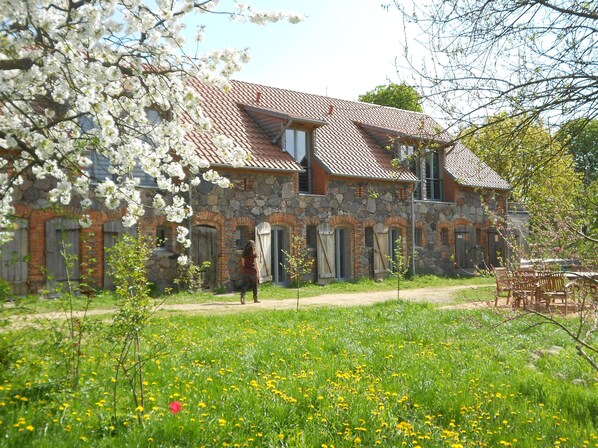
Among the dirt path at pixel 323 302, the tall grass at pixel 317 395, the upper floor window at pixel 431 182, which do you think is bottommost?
the tall grass at pixel 317 395

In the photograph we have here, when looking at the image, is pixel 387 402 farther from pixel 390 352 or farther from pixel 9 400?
pixel 9 400

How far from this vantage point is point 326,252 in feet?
64.6

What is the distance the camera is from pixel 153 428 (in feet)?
14.2

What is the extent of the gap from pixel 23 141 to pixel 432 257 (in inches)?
774

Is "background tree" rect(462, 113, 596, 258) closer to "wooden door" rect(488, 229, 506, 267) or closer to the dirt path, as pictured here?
the dirt path

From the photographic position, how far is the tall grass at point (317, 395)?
14.5ft

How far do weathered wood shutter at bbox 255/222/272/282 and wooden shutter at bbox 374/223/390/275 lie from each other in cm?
496

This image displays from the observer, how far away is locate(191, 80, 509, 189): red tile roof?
18.3 m

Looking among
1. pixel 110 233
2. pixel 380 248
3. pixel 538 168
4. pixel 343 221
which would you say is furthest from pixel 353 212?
pixel 538 168

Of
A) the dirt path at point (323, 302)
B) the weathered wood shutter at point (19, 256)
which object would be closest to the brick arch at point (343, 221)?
the dirt path at point (323, 302)

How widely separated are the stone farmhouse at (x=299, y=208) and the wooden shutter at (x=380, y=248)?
0.13 feet

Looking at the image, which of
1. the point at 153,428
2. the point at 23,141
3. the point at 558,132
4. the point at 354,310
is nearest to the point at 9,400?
the point at 153,428

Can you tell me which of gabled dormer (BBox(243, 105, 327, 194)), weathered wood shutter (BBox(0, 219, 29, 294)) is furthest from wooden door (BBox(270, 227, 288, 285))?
weathered wood shutter (BBox(0, 219, 29, 294))

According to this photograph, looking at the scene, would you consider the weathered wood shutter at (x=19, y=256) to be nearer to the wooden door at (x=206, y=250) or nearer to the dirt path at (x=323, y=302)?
the dirt path at (x=323, y=302)
